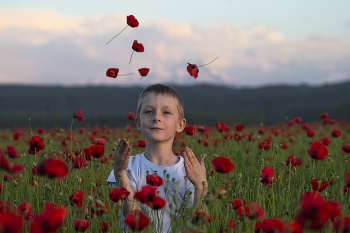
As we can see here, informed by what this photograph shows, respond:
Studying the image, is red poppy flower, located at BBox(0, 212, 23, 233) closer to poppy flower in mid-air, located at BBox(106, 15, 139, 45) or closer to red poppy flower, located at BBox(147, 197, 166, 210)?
red poppy flower, located at BBox(147, 197, 166, 210)

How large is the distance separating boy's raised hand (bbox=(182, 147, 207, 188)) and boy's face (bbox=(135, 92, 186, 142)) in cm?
31

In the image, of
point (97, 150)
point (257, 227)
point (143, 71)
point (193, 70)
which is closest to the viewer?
point (257, 227)

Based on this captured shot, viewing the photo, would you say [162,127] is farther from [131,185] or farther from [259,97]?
[259,97]

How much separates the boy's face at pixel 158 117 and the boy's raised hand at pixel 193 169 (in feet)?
1.01

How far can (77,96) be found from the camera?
34.5 meters

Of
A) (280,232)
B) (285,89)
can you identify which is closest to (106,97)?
(285,89)

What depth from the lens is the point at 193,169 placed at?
1.96 meters

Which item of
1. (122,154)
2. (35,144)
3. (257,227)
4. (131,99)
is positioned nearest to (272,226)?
(257,227)

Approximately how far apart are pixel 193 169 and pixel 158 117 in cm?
44

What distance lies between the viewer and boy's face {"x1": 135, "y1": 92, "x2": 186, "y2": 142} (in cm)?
216

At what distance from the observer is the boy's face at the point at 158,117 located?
2158mm

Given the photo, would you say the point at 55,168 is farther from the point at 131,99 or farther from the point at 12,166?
the point at 131,99

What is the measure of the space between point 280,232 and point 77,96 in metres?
35.3

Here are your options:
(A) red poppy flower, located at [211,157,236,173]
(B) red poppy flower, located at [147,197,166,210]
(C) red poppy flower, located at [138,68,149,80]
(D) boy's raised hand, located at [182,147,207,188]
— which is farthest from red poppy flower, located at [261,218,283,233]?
(C) red poppy flower, located at [138,68,149,80]
